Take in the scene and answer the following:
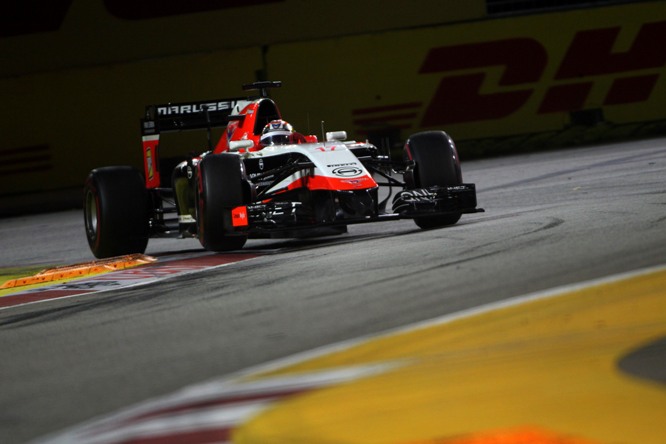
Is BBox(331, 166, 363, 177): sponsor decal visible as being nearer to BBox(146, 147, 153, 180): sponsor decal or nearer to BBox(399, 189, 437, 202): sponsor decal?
BBox(399, 189, 437, 202): sponsor decal

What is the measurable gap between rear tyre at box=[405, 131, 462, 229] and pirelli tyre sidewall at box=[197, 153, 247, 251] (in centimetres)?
150

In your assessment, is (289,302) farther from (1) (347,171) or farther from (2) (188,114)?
(2) (188,114)

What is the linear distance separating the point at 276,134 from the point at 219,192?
1191 millimetres

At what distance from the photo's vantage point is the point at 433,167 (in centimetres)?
1000

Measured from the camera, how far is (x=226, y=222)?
372 inches

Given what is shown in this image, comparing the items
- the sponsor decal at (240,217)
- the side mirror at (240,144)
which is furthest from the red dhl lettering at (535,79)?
the sponsor decal at (240,217)

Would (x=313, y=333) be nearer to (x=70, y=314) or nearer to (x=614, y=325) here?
(x=614, y=325)

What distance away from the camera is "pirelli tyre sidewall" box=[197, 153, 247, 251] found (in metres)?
9.38

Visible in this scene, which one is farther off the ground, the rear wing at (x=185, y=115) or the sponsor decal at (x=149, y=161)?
the rear wing at (x=185, y=115)

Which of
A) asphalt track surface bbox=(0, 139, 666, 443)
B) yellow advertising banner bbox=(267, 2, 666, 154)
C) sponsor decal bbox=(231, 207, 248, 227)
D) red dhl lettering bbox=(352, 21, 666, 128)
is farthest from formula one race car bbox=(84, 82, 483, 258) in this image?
red dhl lettering bbox=(352, 21, 666, 128)

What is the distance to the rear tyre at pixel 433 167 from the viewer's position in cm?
998

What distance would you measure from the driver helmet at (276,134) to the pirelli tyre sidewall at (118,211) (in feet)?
3.99

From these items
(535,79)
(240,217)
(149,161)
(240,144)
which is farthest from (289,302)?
(535,79)

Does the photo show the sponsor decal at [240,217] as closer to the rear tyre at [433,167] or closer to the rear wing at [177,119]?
the rear tyre at [433,167]
